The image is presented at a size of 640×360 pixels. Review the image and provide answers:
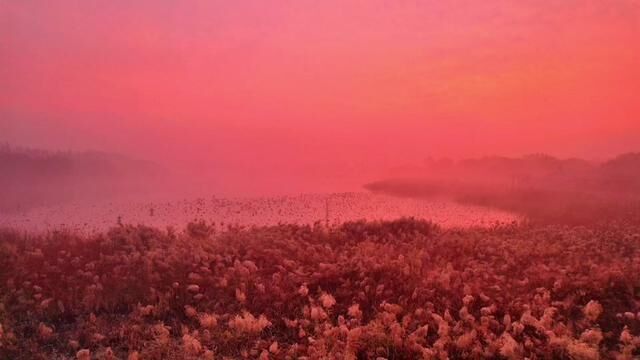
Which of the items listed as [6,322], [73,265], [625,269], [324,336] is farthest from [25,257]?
[625,269]

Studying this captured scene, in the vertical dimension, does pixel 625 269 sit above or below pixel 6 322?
above

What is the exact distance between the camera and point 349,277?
16.9 meters

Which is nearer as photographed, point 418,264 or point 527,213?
point 418,264

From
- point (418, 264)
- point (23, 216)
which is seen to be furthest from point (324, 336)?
point (23, 216)

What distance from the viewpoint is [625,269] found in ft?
54.9

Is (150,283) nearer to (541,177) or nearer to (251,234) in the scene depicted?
(251,234)

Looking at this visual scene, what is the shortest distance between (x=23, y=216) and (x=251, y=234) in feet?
91.5

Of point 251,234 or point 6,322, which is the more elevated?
point 251,234

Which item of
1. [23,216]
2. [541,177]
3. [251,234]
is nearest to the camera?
[251,234]

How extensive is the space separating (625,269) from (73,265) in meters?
15.8

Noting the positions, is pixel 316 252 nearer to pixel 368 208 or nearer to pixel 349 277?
pixel 349 277

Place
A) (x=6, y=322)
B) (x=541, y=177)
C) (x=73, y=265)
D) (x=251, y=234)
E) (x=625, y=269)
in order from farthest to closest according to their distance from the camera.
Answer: (x=541, y=177) < (x=251, y=234) < (x=73, y=265) < (x=625, y=269) < (x=6, y=322)

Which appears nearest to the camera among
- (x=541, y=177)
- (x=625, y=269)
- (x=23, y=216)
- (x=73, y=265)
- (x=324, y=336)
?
(x=324, y=336)

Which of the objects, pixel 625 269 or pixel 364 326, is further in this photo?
pixel 625 269
